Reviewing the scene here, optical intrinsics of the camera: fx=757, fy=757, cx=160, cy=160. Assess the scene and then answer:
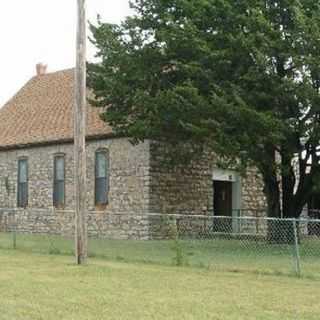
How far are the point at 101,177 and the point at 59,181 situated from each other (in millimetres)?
2669

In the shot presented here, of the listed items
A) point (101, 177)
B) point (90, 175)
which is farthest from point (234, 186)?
point (90, 175)

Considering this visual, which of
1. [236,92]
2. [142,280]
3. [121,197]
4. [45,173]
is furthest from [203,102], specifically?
[45,173]

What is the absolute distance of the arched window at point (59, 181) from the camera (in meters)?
31.1

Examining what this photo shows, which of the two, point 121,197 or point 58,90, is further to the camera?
point 58,90

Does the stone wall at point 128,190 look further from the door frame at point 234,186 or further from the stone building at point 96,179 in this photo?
the door frame at point 234,186

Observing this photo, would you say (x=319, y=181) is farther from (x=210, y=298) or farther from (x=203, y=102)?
(x=210, y=298)

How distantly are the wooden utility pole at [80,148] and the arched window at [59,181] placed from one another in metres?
13.5

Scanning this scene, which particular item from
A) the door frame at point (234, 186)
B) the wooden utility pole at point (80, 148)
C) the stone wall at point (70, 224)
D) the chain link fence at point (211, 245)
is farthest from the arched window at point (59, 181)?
the wooden utility pole at point (80, 148)

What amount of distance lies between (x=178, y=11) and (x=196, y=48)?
2027 millimetres

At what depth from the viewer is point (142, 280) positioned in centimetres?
1407

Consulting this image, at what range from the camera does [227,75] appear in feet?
69.9

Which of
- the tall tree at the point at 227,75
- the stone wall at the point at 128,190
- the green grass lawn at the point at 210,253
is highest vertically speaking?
the tall tree at the point at 227,75

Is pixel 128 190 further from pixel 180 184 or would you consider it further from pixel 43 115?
pixel 43 115

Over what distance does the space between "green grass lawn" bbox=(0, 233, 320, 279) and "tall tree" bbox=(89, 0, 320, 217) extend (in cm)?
247
